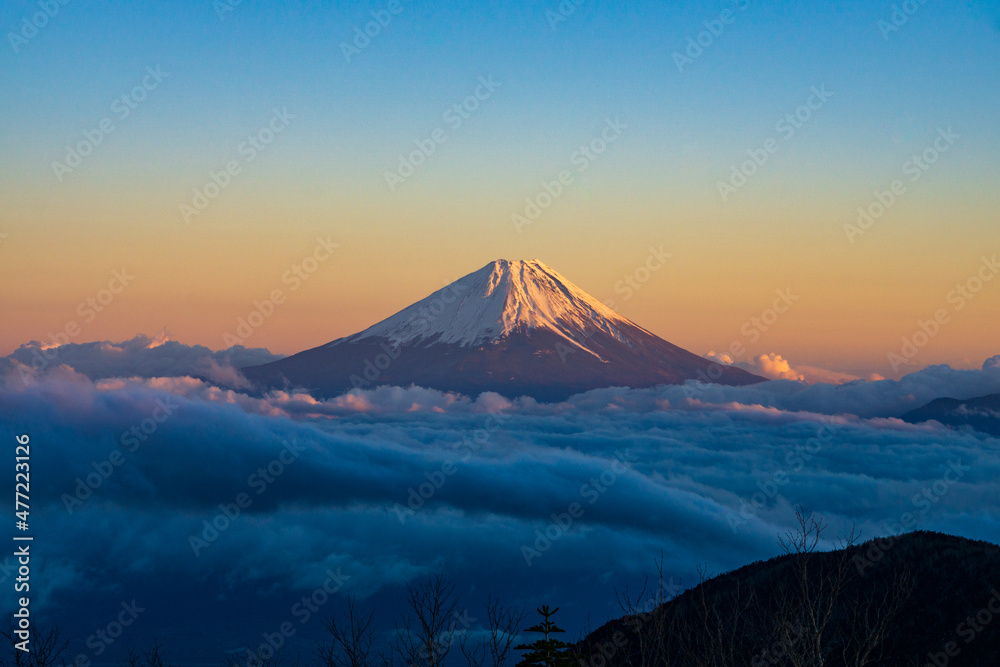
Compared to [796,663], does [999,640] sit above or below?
above

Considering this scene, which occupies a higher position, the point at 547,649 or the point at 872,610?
the point at 872,610

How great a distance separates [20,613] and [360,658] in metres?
10.6

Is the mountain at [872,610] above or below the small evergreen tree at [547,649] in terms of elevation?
above

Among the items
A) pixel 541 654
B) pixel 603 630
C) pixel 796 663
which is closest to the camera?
pixel 796 663

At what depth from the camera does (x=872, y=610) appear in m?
49.4

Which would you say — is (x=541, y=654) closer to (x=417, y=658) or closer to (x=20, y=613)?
(x=417, y=658)

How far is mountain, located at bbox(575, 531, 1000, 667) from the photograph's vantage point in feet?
125

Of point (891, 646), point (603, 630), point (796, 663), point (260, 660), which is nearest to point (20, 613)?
point (260, 660)

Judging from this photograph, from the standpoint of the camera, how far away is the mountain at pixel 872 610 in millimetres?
38188

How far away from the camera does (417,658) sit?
1988 centimetres

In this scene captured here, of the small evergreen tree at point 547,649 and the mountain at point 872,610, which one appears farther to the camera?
the mountain at point 872,610

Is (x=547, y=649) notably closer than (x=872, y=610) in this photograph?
Yes

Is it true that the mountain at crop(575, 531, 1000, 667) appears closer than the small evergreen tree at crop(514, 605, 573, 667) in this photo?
No

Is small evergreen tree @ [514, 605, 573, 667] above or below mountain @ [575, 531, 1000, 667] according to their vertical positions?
below
